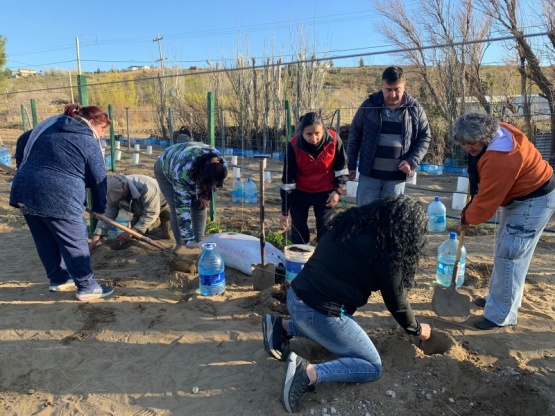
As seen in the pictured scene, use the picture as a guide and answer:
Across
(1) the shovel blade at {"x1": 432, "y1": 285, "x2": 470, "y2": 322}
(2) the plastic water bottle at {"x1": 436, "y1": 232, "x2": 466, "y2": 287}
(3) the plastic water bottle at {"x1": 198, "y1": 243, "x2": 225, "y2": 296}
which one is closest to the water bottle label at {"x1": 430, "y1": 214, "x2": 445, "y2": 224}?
(2) the plastic water bottle at {"x1": 436, "y1": 232, "x2": 466, "y2": 287}

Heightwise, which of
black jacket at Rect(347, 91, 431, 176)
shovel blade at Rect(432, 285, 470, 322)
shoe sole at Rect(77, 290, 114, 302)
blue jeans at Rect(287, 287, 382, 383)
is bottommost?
shoe sole at Rect(77, 290, 114, 302)

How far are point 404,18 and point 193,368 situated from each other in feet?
43.2

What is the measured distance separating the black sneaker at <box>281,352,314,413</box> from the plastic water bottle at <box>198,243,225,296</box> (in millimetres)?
1556

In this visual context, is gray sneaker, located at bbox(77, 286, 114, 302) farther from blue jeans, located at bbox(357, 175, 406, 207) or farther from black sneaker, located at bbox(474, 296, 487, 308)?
black sneaker, located at bbox(474, 296, 487, 308)

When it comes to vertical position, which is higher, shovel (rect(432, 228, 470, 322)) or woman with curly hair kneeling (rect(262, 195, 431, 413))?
woman with curly hair kneeling (rect(262, 195, 431, 413))

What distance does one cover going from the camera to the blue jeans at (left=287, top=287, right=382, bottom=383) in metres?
2.35

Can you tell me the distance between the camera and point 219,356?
9.34 ft

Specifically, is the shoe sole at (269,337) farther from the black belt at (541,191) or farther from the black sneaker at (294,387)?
the black belt at (541,191)

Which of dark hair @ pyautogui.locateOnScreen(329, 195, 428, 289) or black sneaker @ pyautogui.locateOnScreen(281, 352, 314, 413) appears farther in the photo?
black sneaker @ pyautogui.locateOnScreen(281, 352, 314, 413)

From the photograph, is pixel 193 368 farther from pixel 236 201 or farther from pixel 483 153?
pixel 236 201

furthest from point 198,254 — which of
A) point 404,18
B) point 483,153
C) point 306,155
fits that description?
point 404,18

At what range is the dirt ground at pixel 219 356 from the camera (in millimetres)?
2396

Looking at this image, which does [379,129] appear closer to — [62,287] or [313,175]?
[313,175]

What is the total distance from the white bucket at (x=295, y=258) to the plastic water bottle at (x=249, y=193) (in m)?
4.24
